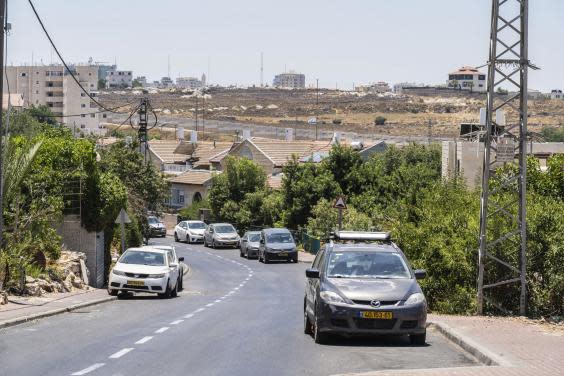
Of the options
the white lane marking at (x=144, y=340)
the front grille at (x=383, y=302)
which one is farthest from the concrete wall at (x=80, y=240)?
the front grille at (x=383, y=302)

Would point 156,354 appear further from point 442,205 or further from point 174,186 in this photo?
point 174,186

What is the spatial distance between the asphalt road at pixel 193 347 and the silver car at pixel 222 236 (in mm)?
42207

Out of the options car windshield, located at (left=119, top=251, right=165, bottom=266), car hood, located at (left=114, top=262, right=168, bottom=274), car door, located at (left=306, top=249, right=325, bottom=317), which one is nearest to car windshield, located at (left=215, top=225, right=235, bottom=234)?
car windshield, located at (left=119, top=251, right=165, bottom=266)

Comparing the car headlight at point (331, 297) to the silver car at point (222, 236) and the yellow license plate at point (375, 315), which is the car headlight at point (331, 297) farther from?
the silver car at point (222, 236)

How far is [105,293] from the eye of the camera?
101ft

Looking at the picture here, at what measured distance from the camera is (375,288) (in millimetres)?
15945

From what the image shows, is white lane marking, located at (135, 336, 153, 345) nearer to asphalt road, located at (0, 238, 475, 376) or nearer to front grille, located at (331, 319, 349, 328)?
asphalt road, located at (0, 238, 475, 376)

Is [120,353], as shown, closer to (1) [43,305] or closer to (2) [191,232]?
(1) [43,305]

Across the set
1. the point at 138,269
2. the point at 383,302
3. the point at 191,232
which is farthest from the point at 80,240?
the point at 191,232

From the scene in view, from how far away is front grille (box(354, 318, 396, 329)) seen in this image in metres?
15.6

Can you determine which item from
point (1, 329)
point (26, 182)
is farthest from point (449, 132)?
point (1, 329)

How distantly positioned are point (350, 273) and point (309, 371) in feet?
13.6

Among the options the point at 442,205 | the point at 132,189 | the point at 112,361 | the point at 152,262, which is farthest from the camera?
the point at 132,189

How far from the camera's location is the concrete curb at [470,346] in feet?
43.8
